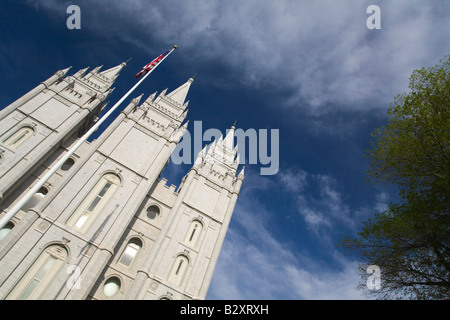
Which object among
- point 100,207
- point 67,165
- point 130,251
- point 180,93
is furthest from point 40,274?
point 180,93

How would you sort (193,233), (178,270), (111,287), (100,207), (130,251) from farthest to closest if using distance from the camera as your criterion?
(193,233) < (130,251) < (178,270) < (100,207) < (111,287)

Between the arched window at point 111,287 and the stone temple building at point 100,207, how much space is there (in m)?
0.06

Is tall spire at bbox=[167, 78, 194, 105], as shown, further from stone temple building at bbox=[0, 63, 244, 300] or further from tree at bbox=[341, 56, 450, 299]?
tree at bbox=[341, 56, 450, 299]

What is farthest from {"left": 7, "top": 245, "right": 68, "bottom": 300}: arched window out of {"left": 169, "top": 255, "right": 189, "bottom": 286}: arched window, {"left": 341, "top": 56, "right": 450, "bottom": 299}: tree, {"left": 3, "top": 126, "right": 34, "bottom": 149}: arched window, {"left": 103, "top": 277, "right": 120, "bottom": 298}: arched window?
{"left": 341, "top": 56, "right": 450, "bottom": 299}: tree

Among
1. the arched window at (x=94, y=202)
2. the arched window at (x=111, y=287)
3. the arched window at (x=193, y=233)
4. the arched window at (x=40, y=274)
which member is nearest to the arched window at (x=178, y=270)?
the arched window at (x=193, y=233)

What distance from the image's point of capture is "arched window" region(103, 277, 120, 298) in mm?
17944

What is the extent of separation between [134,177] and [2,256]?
9419 mm

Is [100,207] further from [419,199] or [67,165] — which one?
[419,199]

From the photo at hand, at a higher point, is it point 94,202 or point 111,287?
point 94,202

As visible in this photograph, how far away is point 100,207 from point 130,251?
13.5 ft

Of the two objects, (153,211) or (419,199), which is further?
(153,211)

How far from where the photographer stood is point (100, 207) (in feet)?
62.2

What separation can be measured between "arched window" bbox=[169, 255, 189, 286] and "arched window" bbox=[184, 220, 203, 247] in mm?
1397

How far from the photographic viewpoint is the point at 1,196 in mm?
16562
